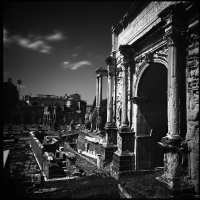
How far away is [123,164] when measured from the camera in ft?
26.5

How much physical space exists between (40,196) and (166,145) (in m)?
4.55

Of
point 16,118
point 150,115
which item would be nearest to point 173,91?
point 150,115

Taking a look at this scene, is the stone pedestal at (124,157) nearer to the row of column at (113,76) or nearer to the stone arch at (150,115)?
the stone arch at (150,115)

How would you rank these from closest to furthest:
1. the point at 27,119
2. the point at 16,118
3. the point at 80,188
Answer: the point at 80,188 → the point at 16,118 → the point at 27,119

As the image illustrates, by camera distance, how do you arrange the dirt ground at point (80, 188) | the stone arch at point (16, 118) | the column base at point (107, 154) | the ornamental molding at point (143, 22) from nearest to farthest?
the dirt ground at point (80, 188)
the ornamental molding at point (143, 22)
the column base at point (107, 154)
the stone arch at point (16, 118)

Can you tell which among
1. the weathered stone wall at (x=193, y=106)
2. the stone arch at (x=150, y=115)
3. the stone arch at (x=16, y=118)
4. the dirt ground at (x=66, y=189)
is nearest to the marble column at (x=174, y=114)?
the weathered stone wall at (x=193, y=106)

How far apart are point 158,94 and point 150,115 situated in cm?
117

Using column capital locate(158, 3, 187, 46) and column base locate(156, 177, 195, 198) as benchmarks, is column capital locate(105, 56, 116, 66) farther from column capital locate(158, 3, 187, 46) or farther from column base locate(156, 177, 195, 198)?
column base locate(156, 177, 195, 198)

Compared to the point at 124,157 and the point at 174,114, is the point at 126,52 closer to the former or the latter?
the point at 174,114

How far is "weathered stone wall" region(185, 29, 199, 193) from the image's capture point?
15.9ft

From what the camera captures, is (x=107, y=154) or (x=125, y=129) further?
(x=107, y=154)

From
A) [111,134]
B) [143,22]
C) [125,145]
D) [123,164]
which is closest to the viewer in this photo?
[123,164]

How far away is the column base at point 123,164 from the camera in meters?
7.88

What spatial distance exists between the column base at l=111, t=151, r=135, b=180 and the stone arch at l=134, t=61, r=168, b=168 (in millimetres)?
412
